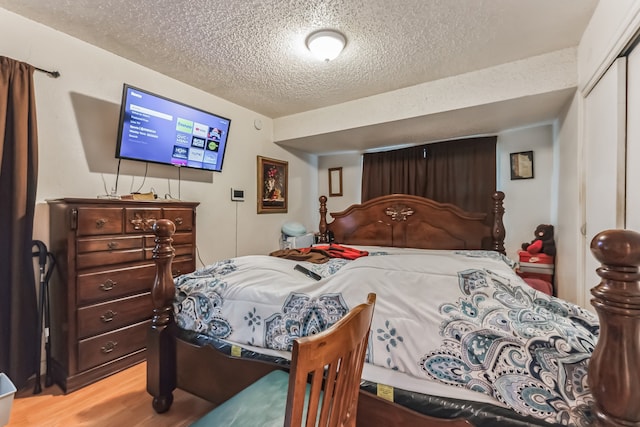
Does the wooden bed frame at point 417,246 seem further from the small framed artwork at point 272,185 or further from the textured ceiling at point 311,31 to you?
the textured ceiling at point 311,31

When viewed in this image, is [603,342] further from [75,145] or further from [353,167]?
[353,167]

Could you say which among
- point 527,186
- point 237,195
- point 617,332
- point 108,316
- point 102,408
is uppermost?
point 527,186

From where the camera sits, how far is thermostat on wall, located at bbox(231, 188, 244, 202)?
332 centimetres

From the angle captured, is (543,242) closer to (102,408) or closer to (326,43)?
(326,43)

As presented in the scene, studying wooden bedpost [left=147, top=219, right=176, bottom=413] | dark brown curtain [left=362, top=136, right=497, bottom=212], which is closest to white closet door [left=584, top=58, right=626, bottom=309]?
dark brown curtain [left=362, top=136, right=497, bottom=212]

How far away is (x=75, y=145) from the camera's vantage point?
2.13 meters

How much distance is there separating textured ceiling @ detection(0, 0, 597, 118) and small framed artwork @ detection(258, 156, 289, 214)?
3.83 ft

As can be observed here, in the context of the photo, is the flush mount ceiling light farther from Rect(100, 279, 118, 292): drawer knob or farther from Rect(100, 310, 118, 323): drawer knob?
Rect(100, 310, 118, 323): drawer knob

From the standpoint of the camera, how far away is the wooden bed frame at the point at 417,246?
2.18 feet

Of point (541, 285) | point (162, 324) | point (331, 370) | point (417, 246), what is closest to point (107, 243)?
point (162, 324)

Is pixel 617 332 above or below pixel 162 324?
above

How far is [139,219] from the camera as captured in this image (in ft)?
7.08

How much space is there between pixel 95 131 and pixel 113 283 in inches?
48.0

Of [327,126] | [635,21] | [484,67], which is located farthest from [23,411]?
[484,67]
